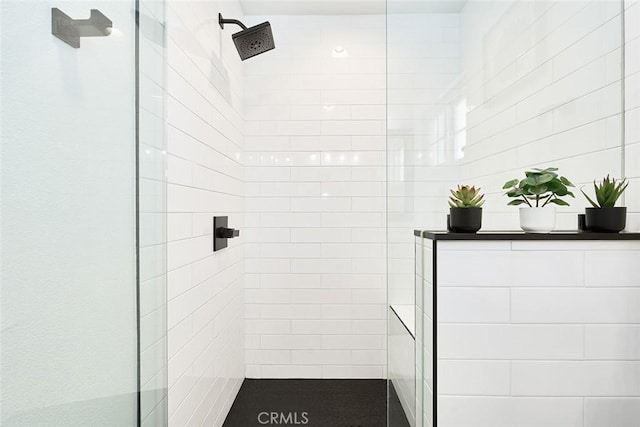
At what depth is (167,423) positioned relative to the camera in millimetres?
1317

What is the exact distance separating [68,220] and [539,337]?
124 cm

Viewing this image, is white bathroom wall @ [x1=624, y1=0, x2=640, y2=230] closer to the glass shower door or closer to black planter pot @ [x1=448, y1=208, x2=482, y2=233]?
black planter pot @ [x1=448, y1=208, x2=482, y2=233]

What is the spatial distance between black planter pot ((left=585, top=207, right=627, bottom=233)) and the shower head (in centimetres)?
159

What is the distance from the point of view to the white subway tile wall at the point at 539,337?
3.63 ft

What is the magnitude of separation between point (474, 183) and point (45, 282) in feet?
4.01

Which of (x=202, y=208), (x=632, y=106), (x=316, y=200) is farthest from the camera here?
(x=316, y=200)

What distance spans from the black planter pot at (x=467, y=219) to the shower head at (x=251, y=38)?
1355 mm

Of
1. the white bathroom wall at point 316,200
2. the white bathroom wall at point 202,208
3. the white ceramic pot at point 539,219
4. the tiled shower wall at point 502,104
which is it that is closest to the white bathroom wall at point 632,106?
the tiled shower wall at point 502,104

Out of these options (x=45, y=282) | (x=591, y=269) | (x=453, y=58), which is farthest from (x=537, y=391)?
(x=45, y=282)

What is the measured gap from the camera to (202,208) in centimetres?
171

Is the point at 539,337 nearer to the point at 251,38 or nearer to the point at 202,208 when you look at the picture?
the point at 202,208

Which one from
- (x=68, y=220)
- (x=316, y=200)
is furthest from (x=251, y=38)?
(x=68, y=220)

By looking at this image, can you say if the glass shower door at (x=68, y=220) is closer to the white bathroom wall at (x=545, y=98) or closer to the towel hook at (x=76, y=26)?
the towel hook at (x=76, y=26)

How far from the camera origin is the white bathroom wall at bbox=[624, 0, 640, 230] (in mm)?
1246
